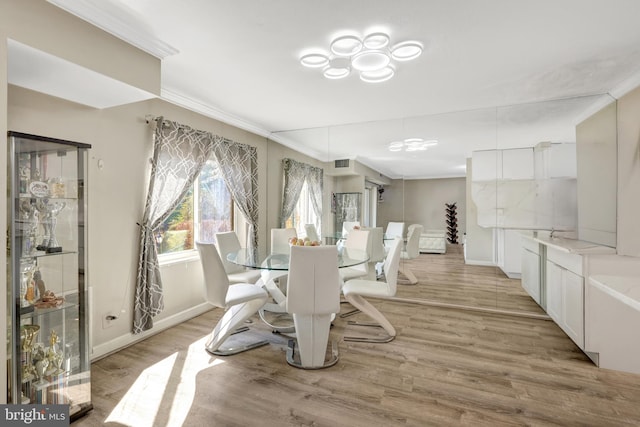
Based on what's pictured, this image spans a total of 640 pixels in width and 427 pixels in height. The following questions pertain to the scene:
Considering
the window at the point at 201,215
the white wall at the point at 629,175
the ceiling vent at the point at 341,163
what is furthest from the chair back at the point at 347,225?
the white wall at the point at 629,175

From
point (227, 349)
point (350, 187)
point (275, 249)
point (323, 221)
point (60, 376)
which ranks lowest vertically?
point (227, 349)

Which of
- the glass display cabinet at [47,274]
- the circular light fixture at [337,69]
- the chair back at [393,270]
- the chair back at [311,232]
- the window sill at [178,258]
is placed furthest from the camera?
the chair back at [311,232]

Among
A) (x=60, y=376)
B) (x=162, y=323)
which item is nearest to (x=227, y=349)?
(x=162, y=323)

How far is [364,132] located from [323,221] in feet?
5.01

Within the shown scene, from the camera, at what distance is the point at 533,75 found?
288cm

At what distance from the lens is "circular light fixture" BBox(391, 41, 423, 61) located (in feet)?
7.39

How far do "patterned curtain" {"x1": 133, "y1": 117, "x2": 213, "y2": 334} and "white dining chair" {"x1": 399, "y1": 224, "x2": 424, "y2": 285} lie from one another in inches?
124

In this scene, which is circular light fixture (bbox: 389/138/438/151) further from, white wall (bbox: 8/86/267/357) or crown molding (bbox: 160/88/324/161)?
white wall (bbox: 8/86/267/357)

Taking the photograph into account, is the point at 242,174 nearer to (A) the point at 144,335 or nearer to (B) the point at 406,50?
(A) the point at 144,335

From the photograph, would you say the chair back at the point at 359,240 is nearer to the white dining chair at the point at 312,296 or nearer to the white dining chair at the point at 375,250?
the white dining chair at the point at 375,250

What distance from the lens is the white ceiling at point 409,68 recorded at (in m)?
1.91

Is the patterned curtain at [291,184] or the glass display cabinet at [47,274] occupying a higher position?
the patterned curtain at [291,184]

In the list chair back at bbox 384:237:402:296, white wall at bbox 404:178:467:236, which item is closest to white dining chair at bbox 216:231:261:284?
chair back at bbox 384:237:402:296

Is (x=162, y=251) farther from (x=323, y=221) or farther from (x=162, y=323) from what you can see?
(x=323, y=221)
